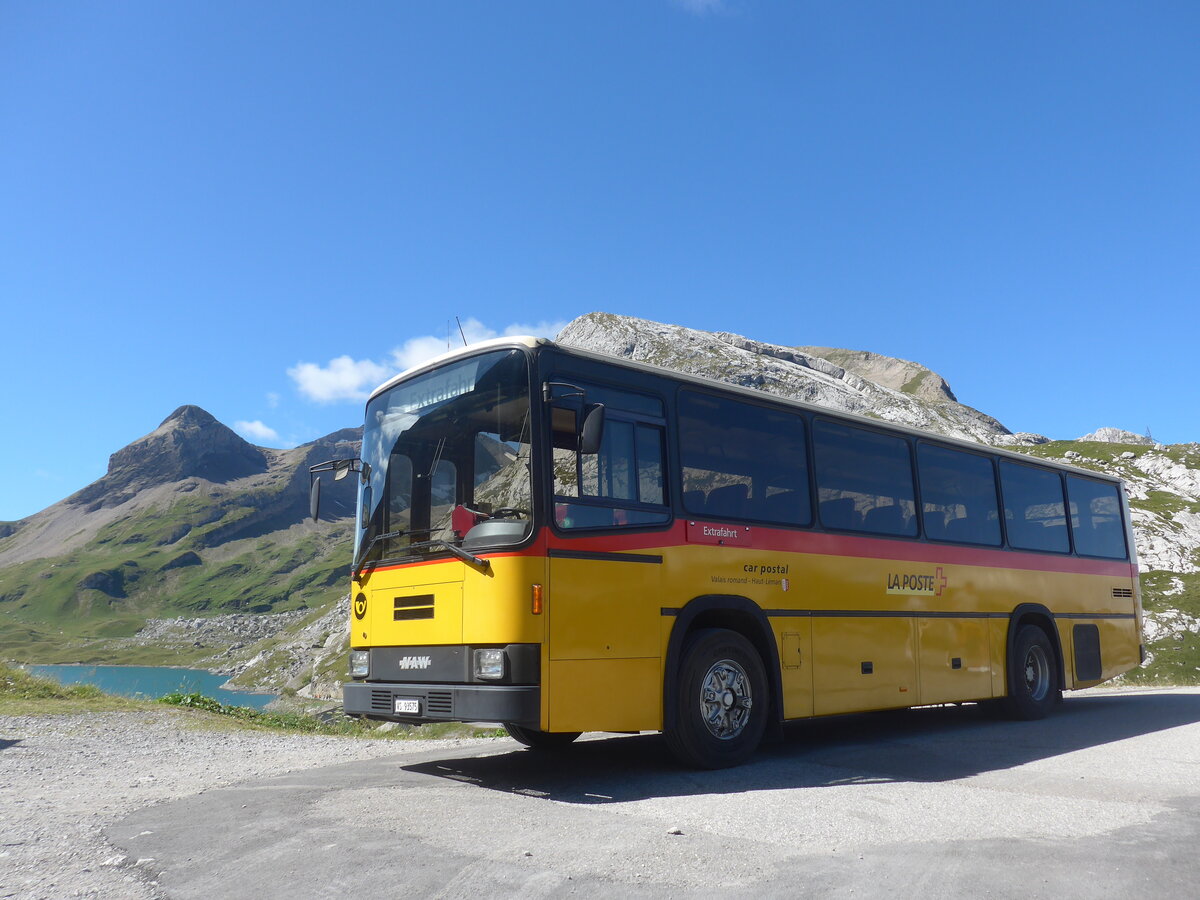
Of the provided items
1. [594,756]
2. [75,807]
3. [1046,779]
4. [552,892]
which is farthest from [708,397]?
[75,807]

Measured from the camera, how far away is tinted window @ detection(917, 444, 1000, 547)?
11.6m

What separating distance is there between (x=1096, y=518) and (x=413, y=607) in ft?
40.3

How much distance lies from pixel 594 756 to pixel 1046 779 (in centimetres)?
428

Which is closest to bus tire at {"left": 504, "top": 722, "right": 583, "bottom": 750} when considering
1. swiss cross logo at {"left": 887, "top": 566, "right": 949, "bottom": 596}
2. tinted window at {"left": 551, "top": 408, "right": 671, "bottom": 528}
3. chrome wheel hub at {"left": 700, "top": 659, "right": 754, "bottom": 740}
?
chrome wheel hub at {"left": 700, "top": 659, "right": 754, "bottom": 740}

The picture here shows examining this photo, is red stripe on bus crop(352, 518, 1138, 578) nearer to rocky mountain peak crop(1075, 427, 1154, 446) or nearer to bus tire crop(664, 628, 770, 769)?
bus tire crop(664, 628, 770, 769)

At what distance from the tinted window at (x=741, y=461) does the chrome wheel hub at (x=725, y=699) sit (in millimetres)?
1480

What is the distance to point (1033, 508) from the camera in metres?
13.6

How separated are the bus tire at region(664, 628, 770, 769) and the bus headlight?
168cm

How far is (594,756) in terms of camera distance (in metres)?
9.45

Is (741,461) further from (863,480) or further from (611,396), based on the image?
(863,480)

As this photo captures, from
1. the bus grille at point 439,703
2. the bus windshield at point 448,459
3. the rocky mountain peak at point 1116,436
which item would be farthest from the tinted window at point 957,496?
the rocky mountain peak at point 1116,436

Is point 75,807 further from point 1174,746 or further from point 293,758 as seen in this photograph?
point 1174,746

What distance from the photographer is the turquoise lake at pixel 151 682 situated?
1636cm

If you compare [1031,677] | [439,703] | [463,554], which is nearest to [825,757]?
[439,703]
